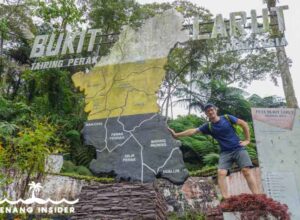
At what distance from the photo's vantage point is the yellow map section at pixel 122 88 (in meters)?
6.65

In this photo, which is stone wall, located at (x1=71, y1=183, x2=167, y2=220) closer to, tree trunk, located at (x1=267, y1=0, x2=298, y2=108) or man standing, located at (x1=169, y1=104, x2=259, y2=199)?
man standing, located at (x1=169, y1=104, x2=259, y2=199)

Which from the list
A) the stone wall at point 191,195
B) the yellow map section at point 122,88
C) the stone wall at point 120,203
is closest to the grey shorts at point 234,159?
the stone wall at point 120,203

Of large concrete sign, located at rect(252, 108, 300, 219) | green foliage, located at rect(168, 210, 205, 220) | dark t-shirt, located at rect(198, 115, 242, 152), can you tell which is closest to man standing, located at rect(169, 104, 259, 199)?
dark t-shirt, located at rect(198, 115, 242, 152)

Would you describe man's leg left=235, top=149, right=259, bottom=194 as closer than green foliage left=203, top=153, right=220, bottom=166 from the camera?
Yes

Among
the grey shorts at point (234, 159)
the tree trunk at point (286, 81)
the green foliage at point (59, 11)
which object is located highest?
the green foliage at point (59, 11)

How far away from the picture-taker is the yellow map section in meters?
6.65

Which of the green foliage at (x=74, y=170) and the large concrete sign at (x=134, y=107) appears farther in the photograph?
the green foliage at (x=74, y=170)

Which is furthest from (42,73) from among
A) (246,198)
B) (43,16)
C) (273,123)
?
(246,198)

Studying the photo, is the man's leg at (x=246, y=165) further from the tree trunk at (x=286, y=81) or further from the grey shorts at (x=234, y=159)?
the tree trunk at (x=286, y=81)

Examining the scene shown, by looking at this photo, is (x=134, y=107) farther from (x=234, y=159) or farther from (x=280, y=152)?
(x=280, y=152)

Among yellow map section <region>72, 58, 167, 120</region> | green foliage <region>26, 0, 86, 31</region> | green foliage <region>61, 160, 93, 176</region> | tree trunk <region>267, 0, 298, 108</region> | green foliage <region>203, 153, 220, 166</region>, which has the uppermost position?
green foliage <region>26, 0, 86, 31</region>

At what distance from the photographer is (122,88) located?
6961 millimetres

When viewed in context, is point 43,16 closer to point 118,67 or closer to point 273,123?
point 118,67

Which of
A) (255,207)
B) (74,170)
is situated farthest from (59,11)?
(255,207)
